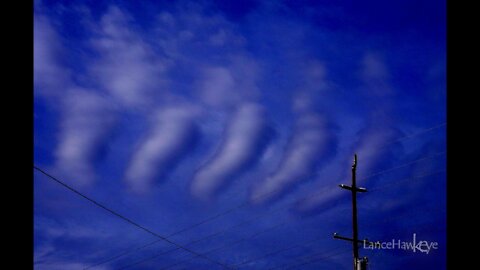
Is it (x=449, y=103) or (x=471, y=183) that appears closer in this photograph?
(x=471, y=183)

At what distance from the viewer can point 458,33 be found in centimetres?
242

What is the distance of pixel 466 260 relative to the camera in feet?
7.28
